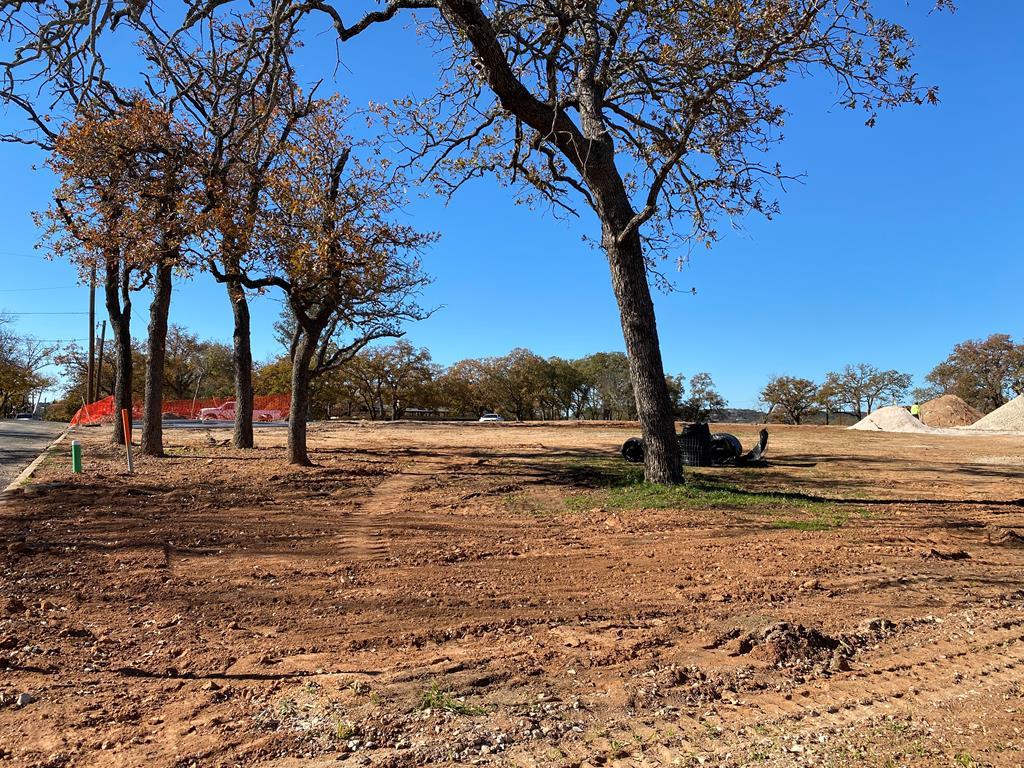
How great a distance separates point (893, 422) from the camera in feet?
139

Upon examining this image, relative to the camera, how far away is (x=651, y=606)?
184 inches

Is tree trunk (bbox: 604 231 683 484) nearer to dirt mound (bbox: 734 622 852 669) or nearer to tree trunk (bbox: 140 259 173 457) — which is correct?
dirt mound (bbox: 734 622 852 669)

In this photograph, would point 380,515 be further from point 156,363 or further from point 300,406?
point 156,363

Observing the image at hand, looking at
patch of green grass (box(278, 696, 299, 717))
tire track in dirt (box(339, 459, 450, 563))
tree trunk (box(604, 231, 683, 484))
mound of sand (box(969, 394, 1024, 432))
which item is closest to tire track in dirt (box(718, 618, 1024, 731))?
patch of green grass (box(278, 696, 299, 717))

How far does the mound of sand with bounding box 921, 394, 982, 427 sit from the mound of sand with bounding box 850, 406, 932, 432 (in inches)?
279

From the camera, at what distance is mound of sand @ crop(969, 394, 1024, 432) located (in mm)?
36969

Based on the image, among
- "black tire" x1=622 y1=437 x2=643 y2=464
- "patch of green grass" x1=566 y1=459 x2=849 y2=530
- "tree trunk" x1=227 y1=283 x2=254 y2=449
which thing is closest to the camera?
"patch of green grass" x1=566 y1=459 x2=849 y2=530

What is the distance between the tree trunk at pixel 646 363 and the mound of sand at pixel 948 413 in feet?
160

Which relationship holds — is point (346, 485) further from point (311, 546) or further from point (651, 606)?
point (651, 606)

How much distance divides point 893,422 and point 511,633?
45.9m

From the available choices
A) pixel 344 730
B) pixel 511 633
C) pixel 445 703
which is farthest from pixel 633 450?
pixel 344 730

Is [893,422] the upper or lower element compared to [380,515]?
upper

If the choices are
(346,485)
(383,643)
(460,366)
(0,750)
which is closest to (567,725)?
(383,643)

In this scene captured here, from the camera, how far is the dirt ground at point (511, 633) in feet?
9.23
